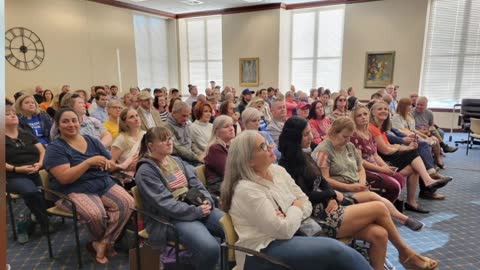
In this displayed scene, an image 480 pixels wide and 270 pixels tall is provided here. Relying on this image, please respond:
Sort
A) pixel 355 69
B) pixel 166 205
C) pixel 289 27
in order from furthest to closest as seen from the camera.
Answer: pixel 289 27 < pixel 355 69 < pixel 166 205

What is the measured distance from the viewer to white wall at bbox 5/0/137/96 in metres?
7.61

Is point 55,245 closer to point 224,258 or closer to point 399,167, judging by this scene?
point 224,258

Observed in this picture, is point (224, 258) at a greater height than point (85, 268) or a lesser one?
greater

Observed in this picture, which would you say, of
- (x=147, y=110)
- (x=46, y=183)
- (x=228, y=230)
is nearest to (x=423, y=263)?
(x=228, y=230)

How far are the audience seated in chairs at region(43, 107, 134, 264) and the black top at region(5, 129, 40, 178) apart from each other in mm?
762

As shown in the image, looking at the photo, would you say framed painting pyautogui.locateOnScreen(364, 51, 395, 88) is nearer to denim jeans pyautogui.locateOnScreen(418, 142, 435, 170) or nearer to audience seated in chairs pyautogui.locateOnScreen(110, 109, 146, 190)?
denim jeans pyautogui.locateOnScreen(418, 142, 435, 170)

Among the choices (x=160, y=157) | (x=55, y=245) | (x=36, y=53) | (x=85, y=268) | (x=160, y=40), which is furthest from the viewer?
(x=160, y=40)

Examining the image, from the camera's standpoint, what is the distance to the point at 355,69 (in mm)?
9203

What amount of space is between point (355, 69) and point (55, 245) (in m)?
8.52

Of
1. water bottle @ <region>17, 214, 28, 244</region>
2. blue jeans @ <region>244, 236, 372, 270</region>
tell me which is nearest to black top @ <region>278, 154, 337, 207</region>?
blue jeans @ <region>244, 236, 372, 270</region>

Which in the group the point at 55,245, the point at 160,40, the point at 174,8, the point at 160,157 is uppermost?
the point at 174,8

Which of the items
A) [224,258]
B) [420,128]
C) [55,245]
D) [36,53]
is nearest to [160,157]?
[224,258]

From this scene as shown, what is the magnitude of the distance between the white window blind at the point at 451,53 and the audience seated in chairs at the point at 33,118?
8802 mm

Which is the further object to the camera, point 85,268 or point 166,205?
point 85,268
